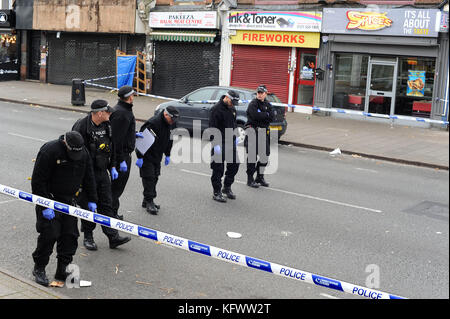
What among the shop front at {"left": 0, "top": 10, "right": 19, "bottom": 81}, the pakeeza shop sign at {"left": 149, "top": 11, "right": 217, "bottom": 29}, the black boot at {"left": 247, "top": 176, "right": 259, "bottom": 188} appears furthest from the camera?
the shop front at {"left": 0, "top": 10, "right": 19, "bottom": 81}

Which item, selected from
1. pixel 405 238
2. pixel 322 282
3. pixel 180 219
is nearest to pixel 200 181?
pixel 180 219

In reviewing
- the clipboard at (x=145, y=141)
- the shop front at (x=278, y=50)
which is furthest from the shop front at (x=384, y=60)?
the clipboard at (x=145, y=141)

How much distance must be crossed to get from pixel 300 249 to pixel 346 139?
11.1 m

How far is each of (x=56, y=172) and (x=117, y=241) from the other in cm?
167

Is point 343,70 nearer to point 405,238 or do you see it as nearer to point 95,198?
point 405,238

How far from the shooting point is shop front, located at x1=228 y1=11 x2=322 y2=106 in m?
23.4

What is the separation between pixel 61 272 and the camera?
20.6 ft

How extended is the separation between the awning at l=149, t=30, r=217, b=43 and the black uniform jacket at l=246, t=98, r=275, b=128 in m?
15.7

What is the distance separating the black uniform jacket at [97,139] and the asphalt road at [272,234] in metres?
1.16

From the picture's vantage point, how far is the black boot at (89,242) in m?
7.35

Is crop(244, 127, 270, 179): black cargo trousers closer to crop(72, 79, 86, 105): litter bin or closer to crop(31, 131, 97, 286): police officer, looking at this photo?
crop(31, 131, 97, 286): police officer

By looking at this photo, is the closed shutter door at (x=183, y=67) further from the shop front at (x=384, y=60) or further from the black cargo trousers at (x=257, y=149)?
the black cargo trousers at (x=257, y=149)

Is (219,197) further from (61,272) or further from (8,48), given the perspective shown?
(8,48)

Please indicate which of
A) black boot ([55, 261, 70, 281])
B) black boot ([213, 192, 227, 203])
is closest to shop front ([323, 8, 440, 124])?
black boot ([213, 192, 227, 203])
